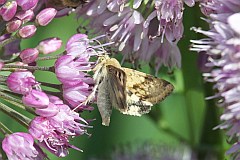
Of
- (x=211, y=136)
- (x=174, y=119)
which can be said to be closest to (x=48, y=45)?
(x=211, y=136)

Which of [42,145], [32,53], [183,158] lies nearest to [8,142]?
[42,145]

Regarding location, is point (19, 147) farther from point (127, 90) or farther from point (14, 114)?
point (127, 90)

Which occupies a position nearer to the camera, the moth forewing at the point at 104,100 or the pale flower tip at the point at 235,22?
the pale flower tip at the point at 235,22

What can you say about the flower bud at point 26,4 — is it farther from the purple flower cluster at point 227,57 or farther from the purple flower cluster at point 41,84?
the purple flower cluster at point 227,57

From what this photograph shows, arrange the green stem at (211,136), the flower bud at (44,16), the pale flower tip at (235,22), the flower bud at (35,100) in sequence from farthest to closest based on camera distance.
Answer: the green stem at (211,136)
the flower bud at (44,16)
the flower bud at (35,100)
the pale flower tip at (235,22)

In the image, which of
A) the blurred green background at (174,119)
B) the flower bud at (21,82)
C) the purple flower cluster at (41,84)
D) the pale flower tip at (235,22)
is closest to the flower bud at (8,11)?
the purple flower cluster at (41,84)

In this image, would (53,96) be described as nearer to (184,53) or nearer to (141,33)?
(141,33)
